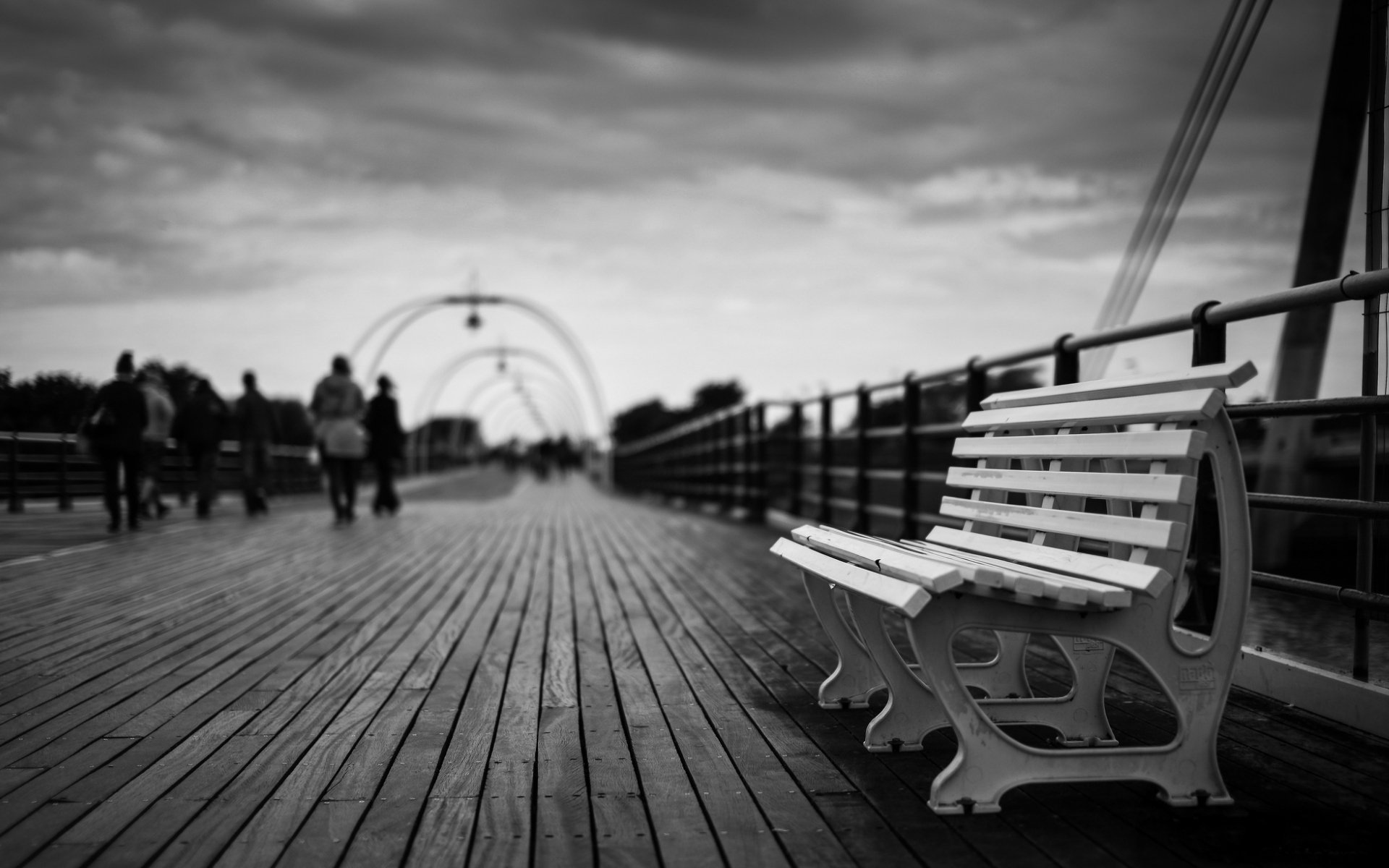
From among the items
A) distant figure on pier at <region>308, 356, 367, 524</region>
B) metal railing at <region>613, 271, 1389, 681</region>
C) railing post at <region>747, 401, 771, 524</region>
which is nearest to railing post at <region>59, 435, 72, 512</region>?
distant figure on pier at <region>308, 356, 367, 524</region>

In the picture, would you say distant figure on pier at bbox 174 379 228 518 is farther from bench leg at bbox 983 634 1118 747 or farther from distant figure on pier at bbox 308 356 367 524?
bench leg at bbox 983 634 1118 747

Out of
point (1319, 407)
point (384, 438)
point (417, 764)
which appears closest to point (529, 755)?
point (417, 764)

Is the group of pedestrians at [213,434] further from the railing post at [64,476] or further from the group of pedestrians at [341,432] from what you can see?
the railing post at [64,476]

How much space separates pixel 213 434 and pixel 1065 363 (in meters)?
12.7

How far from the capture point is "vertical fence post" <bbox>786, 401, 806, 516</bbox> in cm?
1144

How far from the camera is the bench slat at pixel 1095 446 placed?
8.13 ft

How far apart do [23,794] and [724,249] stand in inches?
1350

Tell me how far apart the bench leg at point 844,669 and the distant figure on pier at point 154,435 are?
1116 centimetres

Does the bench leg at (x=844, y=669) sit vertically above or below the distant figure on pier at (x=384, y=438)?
below

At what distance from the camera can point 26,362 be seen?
41.4 ft

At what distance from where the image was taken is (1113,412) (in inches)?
111

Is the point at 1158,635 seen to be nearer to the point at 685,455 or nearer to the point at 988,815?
the point at 988,815

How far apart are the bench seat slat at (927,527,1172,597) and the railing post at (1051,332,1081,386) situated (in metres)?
1.58

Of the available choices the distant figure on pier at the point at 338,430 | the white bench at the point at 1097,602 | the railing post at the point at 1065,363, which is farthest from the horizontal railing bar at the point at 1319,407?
the distant figure on pier at the point at 338,430
